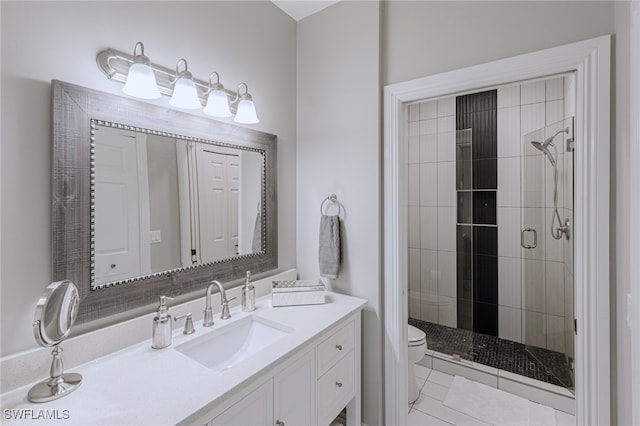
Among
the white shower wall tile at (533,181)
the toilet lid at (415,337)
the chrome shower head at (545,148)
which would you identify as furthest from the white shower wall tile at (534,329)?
the chrome shower head at (545,148)

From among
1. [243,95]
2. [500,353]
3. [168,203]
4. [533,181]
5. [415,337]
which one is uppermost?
[243,95]

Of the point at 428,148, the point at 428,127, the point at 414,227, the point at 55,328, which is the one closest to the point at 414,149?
the point at 428,148

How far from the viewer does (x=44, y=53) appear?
98 cm

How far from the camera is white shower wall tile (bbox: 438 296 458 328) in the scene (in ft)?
9.77

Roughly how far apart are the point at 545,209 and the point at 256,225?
233 cm

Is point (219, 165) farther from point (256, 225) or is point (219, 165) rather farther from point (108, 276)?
point (108, 276)

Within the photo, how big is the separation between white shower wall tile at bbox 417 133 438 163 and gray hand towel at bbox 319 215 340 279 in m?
1.68

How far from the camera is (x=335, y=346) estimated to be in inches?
58.1

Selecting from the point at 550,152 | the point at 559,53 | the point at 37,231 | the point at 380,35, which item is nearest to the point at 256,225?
the point at 37,231

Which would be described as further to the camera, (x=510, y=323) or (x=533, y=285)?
(x=510, y=323)

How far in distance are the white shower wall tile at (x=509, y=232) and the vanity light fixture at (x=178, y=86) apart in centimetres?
248

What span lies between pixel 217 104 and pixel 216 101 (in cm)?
1

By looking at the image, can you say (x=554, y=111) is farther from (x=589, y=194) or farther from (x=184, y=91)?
(x=184, y=91)

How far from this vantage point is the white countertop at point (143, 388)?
81 cm
